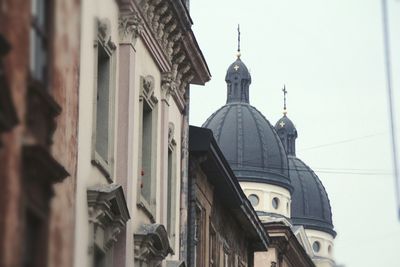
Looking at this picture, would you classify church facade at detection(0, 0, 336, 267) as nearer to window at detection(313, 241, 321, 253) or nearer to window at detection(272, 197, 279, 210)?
window at detection(272, 197, 279, 210)

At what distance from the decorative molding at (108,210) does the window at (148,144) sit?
11.4 feet

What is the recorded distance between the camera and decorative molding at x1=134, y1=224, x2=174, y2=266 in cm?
2931

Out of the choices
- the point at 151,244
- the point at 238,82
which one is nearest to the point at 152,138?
the point at 151,244

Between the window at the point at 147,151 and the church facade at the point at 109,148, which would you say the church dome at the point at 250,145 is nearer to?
the church facade at the point at 109,148

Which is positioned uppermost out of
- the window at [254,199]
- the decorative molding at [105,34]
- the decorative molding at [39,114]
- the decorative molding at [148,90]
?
the window at [254,199]

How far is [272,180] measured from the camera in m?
95.9

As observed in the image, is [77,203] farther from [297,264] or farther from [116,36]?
[297,264]

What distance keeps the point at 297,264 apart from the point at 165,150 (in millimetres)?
39483

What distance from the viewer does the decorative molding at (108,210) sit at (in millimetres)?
25719

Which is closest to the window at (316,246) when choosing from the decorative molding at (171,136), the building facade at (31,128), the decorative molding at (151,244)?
the decorative molding at (171,136)

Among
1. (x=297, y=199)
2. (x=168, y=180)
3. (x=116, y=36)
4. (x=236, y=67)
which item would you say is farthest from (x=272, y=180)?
(x=116, y=36)

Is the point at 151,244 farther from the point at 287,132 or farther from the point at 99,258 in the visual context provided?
the point at 287,132

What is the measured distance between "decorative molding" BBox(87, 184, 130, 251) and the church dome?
66.1m

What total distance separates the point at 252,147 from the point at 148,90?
65.3 metres
